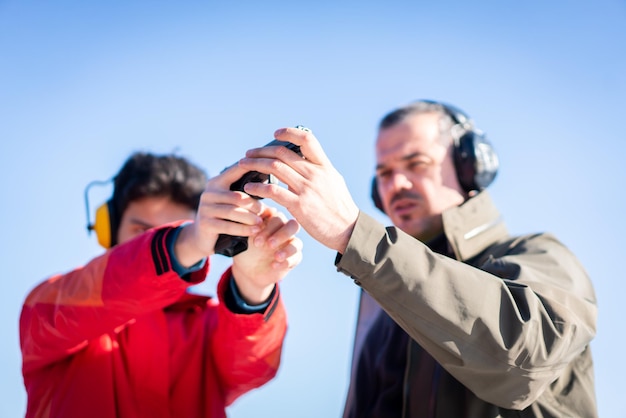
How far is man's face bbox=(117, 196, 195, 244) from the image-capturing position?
3.57 meters

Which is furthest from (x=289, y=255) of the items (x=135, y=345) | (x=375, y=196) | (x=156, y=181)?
(x=375, y=196)

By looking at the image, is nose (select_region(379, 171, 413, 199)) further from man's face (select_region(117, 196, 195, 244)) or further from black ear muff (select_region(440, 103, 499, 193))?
man's face (select_region(117, 196, 195, 244))

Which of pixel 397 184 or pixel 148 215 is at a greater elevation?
pixel 148 215

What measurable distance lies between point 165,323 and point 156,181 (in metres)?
0.98

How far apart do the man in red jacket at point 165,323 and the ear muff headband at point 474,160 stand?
5.86ft

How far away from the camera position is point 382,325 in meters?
3.79

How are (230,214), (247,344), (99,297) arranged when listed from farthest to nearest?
(247,344)
(99,297)
(230,214)

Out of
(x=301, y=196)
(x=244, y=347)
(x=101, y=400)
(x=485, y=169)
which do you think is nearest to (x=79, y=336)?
(x=101, y=400)

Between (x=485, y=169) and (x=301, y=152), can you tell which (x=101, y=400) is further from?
(x=485, y=169)

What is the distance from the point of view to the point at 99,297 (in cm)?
276

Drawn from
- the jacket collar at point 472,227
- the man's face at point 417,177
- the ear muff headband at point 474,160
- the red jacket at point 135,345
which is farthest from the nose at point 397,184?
the red jacket at point 135,345

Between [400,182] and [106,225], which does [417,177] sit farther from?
[106,225]

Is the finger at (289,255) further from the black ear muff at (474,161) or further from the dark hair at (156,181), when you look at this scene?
the black ear muff at (474,161)

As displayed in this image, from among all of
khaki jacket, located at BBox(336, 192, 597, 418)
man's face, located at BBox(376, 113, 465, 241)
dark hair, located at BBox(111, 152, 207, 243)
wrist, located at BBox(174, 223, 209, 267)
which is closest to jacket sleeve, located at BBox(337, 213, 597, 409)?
khaki jacket, located at BBox(336, 192, 597, 418)
